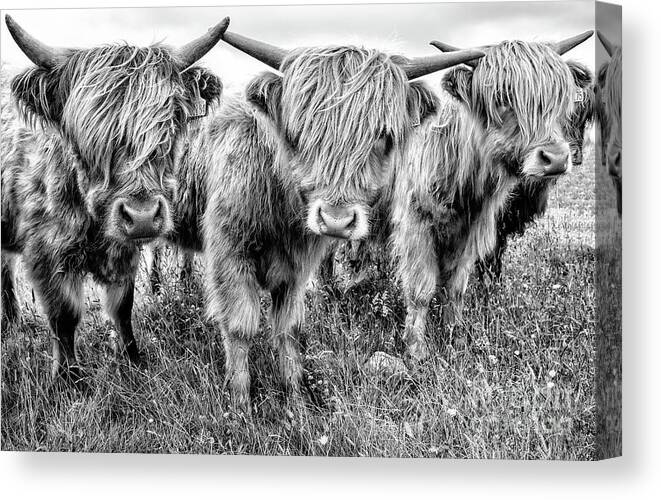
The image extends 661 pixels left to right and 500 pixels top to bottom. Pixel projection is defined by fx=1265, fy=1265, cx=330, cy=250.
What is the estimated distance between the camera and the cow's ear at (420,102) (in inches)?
233

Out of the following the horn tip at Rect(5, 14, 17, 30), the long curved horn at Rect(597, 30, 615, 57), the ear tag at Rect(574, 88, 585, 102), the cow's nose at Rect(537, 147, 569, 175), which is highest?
the horn tip at Rect(5, 14, 17, 30)

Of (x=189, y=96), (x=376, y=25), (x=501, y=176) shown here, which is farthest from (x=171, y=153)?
(x=501, y=176)

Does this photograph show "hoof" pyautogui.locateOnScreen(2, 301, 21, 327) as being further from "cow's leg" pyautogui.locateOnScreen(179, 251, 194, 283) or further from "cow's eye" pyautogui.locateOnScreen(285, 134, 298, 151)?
"cow's eye" pyautogui.locateOnScreen(285, 134, 298, 151)

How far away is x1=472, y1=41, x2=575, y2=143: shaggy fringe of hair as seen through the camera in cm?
582

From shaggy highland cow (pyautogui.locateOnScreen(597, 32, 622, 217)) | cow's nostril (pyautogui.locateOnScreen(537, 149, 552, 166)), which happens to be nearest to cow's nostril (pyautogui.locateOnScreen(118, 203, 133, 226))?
cow's nostril (pyautogui.locateOnScreen(537, 149, 552, 166))

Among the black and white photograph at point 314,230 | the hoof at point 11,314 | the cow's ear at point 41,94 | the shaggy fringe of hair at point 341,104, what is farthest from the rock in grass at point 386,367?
the cow's ear at point 41,94

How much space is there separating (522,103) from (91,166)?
2.06 meters

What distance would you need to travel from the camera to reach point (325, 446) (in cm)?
607

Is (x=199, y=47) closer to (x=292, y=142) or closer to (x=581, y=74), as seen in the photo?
(x=292, y=142)

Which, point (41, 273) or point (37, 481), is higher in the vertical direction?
point (41, 273)

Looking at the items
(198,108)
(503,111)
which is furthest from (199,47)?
(503,111)

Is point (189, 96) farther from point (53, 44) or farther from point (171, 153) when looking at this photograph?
point (53, 44)

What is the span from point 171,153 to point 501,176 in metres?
1.58

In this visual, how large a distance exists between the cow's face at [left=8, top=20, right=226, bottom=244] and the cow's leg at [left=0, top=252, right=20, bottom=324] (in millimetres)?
596
